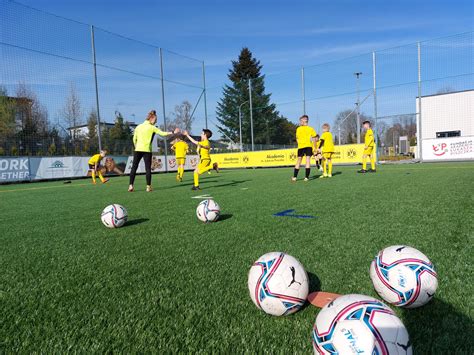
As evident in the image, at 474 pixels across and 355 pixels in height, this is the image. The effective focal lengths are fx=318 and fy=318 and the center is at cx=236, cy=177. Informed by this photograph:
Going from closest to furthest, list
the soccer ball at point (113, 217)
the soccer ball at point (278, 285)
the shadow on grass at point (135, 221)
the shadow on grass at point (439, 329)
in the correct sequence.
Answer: the shadow on grass at point (439, 329) < the soccer ball at point (278, 285) < the soccer ball at point (113, 217) < the shadow on grass at point (135, 221)

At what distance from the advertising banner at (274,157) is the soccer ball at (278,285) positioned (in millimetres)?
22905

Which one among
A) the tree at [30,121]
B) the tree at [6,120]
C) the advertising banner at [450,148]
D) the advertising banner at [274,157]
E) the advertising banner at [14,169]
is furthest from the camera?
the advertising banner at [274,157]

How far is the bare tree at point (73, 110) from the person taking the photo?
1892cm

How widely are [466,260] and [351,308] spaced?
1.81 m

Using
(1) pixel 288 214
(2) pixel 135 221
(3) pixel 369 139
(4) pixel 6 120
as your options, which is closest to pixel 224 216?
(1) pixel 288 214

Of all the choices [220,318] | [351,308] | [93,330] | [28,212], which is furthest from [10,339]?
[28,212]

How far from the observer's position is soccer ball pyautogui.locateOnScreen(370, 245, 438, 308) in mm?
1916

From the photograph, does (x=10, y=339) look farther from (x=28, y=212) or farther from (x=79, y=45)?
(x=79, y=45)

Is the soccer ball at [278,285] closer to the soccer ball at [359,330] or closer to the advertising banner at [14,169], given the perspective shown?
the soccer ball at [359,330]

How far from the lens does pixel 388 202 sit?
563cm

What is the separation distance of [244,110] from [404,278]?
135 feet

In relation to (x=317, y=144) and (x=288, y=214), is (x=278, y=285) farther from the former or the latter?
(x=317, y=144)

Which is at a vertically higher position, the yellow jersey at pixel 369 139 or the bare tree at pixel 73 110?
the bare tree at pixel 73 110

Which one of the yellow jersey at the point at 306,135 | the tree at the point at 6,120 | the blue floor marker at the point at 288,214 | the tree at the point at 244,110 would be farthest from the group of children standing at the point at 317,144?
the tree at the point at 244,110
